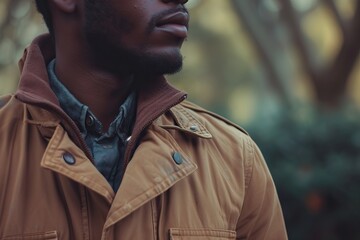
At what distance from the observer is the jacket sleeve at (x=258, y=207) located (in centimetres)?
378

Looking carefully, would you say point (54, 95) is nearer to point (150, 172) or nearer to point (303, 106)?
point (150, 172)

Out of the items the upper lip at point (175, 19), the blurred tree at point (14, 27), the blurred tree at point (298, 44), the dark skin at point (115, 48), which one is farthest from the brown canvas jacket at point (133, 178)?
the blurred tree at point (298, 44)

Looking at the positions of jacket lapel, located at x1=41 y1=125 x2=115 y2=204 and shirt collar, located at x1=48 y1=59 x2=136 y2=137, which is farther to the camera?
shirt collar, located at x1=48 y1=59 x2=136 y2=137

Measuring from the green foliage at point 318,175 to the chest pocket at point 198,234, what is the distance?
387cm

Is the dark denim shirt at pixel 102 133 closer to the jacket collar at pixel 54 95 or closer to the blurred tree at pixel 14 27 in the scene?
the jacket collar at pixel 54 95

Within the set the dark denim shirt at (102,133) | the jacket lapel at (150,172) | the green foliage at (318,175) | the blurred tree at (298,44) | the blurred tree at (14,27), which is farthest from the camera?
the blurred tree at (298,44)

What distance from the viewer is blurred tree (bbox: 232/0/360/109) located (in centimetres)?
1085

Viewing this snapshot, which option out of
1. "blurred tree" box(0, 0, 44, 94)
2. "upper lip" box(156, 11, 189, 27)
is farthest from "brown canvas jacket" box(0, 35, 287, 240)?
"blurred tree" box(0, 0, 44, 94)

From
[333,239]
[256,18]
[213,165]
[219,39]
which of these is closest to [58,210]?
[213,165]

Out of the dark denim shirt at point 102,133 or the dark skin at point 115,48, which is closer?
the dark denim shirt at point 102,133

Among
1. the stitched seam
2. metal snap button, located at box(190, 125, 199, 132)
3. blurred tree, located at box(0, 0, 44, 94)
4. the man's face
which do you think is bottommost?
blurred tree, located at box(0, 0, 44, 94)

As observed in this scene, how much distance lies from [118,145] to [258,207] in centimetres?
66

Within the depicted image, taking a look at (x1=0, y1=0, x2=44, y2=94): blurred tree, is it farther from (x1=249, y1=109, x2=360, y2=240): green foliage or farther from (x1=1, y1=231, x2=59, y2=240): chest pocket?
(x1=1, y1=231, x2=59, y2=240): chest pocket

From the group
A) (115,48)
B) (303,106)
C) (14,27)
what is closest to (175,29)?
(115,48)
